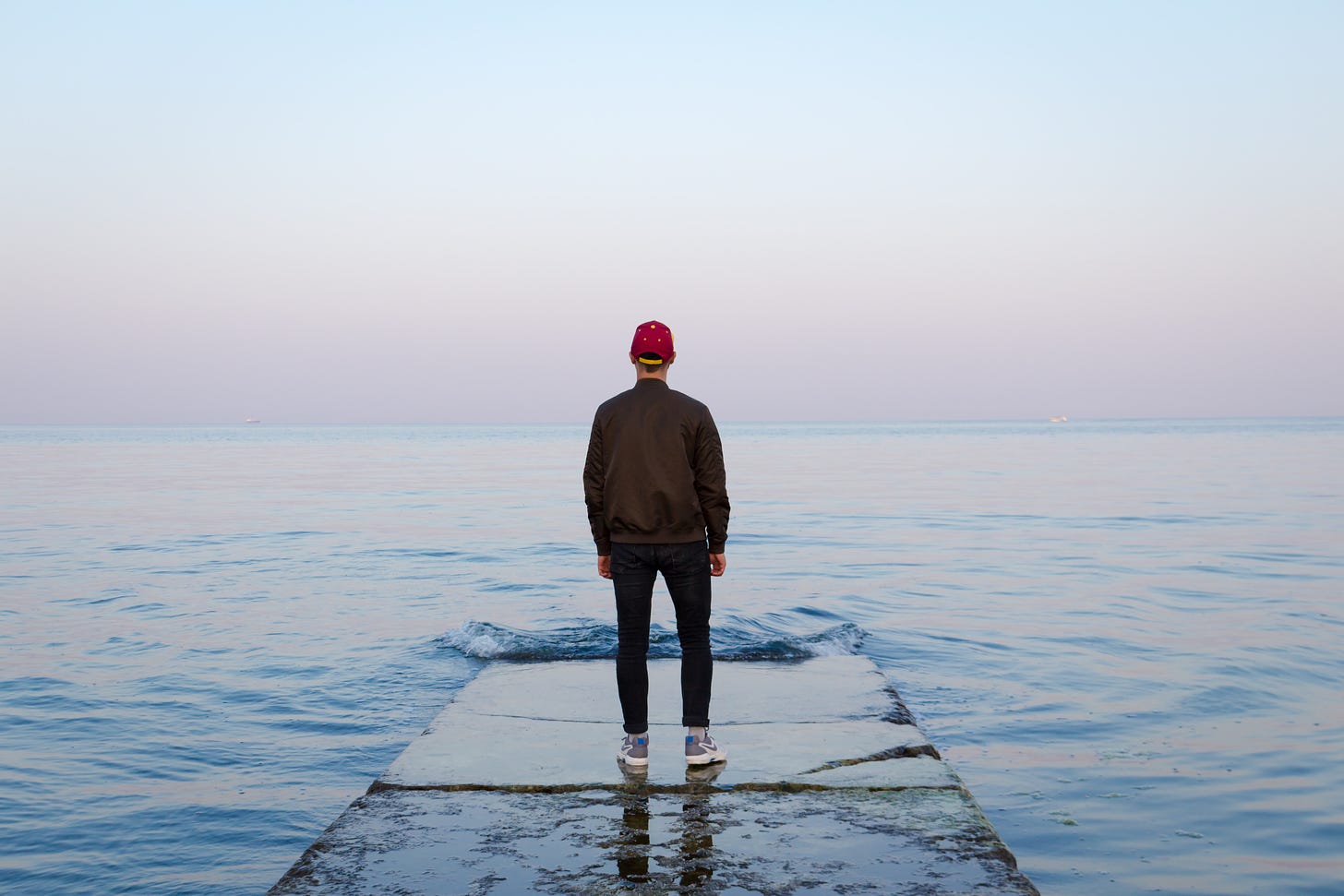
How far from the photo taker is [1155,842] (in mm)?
5832

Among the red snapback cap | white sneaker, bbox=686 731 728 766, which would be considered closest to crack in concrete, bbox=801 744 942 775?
white sneaker, bbox=686 731 728 766

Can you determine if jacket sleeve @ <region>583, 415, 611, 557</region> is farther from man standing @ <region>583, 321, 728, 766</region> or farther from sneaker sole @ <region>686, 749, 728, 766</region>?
sneaker sole @ <region>686, 749, 728, 766</region>

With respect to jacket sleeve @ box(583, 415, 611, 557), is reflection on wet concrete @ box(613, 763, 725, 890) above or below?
below

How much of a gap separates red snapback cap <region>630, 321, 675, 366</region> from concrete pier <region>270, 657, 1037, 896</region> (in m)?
2.15

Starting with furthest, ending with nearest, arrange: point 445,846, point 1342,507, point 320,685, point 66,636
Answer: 1. point 1342,507
2. point 66,636
3. point 320,685
4. point 445,846

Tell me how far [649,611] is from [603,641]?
21.3 feet

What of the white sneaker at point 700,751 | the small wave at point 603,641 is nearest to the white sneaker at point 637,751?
the white sneaker at point 700,751

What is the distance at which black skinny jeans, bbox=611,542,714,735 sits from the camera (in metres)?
5.35

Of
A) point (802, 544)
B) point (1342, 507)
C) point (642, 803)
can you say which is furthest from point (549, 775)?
point (1342, 507)

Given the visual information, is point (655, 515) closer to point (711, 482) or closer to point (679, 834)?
point (711, 482)

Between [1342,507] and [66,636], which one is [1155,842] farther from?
[1342,507]

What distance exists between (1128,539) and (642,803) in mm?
19232

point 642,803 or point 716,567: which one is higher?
point 716,567

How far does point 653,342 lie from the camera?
5.38 m
